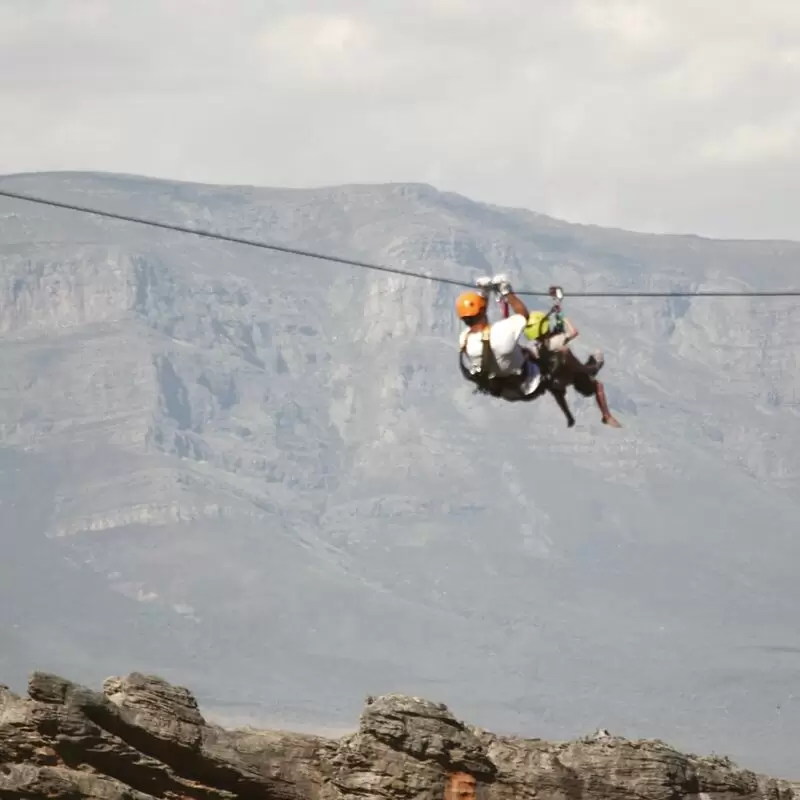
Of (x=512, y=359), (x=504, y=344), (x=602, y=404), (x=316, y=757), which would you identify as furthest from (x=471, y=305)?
(x=316, y=757)

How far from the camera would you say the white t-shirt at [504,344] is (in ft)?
134

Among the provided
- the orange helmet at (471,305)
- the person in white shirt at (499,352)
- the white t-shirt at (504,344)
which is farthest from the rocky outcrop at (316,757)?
the orange helmet at (471,305)

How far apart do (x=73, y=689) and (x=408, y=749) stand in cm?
830

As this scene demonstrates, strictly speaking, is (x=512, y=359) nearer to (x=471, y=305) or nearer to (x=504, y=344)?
(x=504, y=344)

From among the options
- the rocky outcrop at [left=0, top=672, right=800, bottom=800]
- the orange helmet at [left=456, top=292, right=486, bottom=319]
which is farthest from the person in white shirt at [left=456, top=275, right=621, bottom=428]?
the rocky outcrop at [left=0, top=672, right=800, bottom=800]

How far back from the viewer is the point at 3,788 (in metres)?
47.0

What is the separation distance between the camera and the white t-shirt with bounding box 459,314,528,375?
134ft

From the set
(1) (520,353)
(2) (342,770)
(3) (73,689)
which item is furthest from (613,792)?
(1) (520,353)

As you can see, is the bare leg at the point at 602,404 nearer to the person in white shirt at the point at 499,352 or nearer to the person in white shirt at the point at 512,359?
the person in white shirt at the point at 512,359

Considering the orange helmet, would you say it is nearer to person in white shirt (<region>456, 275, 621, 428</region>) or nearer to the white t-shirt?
person in white shirt (<region>456, 275, 621, 428</region>)

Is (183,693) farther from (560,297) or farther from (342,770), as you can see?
(560,297)

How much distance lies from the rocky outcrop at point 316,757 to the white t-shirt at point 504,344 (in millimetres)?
13362

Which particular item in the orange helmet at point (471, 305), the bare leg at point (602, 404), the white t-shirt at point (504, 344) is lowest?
the bare leg at point (602, 404)

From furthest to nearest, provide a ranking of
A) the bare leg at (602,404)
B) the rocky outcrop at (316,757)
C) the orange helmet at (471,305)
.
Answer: the rocky outcrop at (316,757) → the bare leg at (602,404) → the orange helmet at (471,305)
